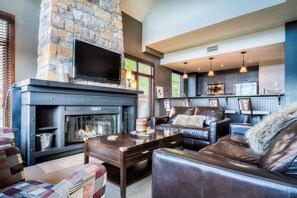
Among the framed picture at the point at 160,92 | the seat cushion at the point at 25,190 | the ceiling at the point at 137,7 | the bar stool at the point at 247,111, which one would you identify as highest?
the ceiling at the point at 137,7

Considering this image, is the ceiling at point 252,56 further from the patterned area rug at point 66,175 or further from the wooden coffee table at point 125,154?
the patterned area rug at point 66,175

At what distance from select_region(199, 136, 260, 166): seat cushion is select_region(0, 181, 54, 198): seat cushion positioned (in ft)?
4.15

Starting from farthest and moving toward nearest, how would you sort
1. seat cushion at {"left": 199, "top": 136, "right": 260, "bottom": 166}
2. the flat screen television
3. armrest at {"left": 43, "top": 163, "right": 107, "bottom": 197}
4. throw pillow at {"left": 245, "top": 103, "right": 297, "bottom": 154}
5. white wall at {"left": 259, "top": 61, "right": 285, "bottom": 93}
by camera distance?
white wall at {"left": 259, "top": 61, "right": 285, "bottom": 93}
the flat screen television
seat cushion at {"left": 199, "top": 136, "right": 260, "bottom": 166}
throw pillow at {"left": 245, "top": 103, "right": 297, "bottom": 154}
armrest at {"left": 43, "top": 163, "right": 107, "bottom": 197}

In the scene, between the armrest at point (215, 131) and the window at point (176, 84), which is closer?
the armrest at point (215, 131)

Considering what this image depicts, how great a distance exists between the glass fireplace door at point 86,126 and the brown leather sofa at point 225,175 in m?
2.42

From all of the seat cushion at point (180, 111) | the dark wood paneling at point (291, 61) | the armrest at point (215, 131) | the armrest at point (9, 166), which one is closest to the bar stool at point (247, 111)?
the dark wood paneling at point (291, 61)

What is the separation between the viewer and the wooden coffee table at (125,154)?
63.0 inches

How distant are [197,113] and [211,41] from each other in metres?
3.31

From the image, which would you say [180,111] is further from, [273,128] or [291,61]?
[291,61]

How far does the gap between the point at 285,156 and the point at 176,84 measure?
7629 millimetres

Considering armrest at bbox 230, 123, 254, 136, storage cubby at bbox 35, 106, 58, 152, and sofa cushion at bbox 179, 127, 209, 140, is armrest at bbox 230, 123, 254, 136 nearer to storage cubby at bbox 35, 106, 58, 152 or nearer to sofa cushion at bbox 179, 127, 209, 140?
sofa cushion at bbox 179, 127, 209, 140

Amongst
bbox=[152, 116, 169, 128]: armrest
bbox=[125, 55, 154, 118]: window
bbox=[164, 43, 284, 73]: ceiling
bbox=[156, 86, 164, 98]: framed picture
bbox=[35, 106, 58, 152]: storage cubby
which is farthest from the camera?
bbox=[156, 86, 164, 98]: framed picture

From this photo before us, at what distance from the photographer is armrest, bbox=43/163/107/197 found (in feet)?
1.58

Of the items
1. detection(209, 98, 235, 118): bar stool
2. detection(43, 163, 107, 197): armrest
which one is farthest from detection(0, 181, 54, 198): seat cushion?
detection(209, 98, 235, 118): bar stool
